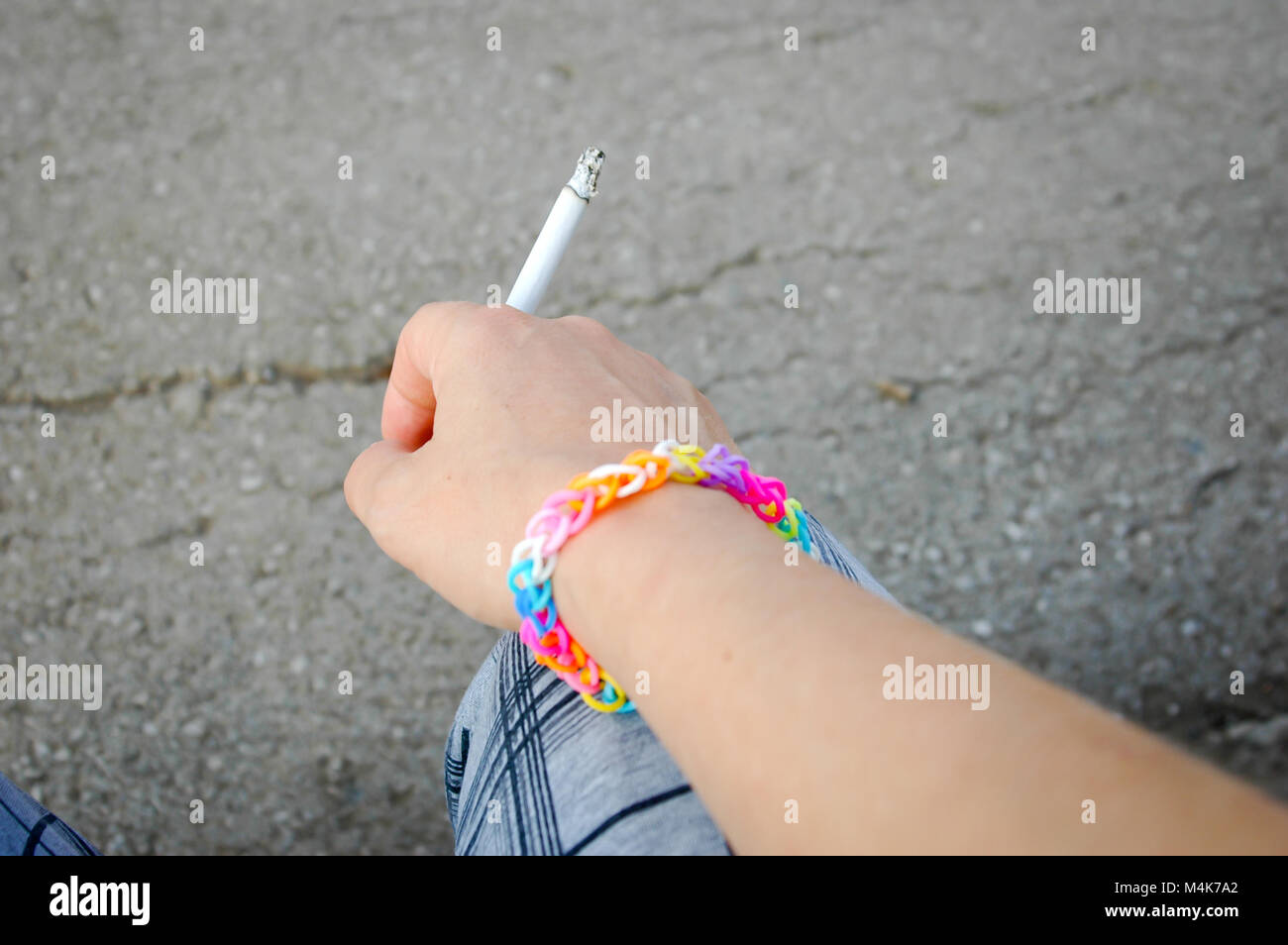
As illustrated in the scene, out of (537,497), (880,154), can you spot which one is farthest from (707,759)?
(880,154)

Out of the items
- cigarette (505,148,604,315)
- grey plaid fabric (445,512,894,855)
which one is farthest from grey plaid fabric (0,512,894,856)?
cigarette (505,148,604,315)

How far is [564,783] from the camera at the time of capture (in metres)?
0.71

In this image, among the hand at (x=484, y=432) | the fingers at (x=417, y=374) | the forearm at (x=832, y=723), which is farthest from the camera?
the fingers at (x=417, y=374)

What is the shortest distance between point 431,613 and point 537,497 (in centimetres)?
89

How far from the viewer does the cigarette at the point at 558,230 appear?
876 millimetres

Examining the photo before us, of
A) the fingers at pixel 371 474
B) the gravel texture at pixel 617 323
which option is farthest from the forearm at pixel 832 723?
the gravel texture at pixel 617 323

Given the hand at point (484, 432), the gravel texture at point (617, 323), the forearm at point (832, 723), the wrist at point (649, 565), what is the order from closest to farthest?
1. the forearm at point (832, 723)
2. the wrist at point (649, 565)
3. the hand at point (484, 432)
4. the gravel texture at point (617, 323)

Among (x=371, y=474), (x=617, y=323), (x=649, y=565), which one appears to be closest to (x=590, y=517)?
(x=649, y=565)

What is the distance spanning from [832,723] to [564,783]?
291 millimetres

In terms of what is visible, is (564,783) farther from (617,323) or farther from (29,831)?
(617,323)

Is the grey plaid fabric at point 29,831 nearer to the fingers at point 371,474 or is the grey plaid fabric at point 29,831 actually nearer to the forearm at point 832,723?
the fingers at point 371,474

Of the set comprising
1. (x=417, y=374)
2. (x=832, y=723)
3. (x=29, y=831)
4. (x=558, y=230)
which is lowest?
(x=29, y=831)
